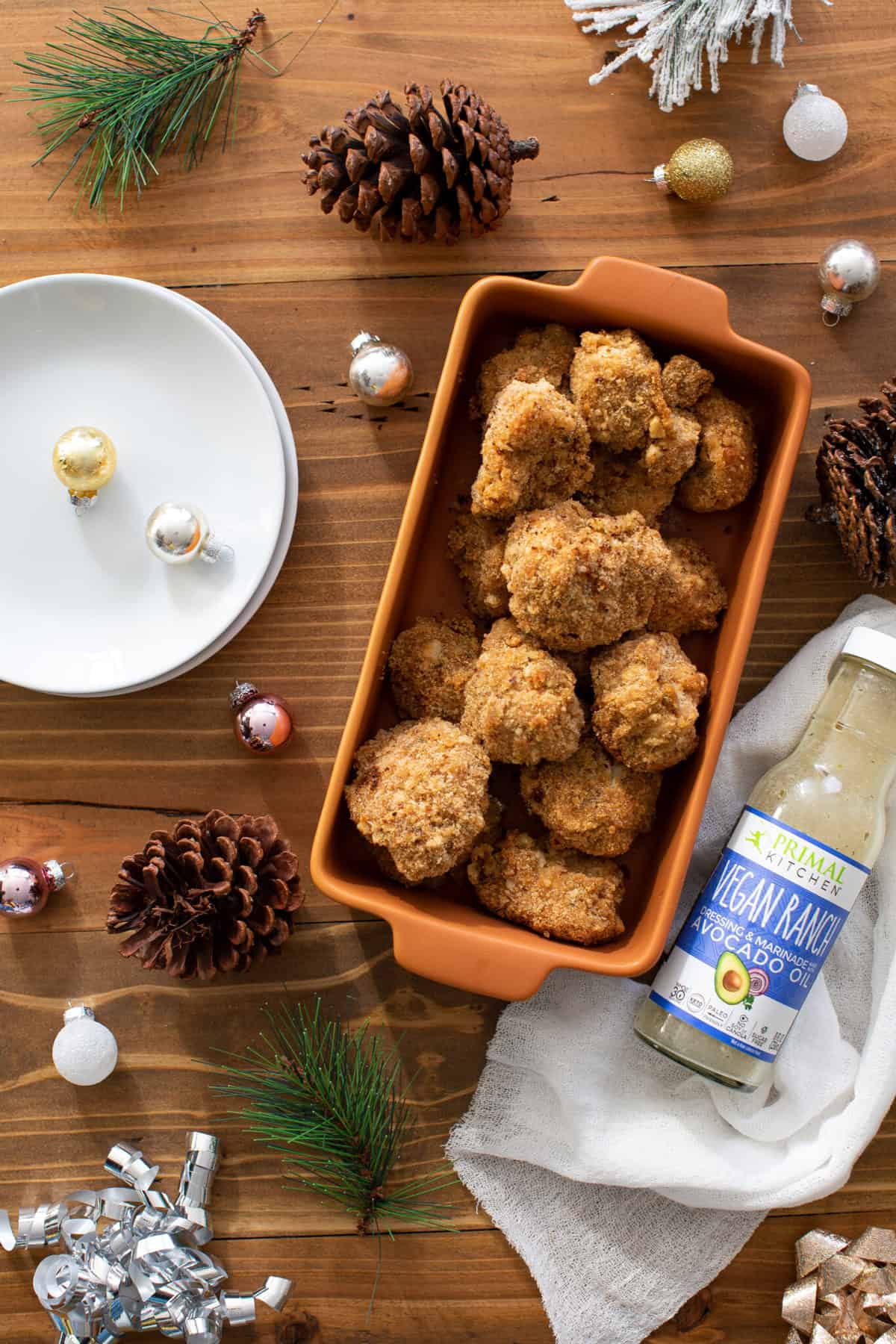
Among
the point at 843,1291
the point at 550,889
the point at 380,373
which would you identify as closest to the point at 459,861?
the point at 550,889

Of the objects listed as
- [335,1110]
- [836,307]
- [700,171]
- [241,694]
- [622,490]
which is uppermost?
[700,171]

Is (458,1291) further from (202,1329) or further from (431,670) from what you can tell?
(431,670)

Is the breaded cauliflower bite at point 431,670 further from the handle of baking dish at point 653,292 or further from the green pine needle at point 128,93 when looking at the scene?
the green pine needle at point 128,93

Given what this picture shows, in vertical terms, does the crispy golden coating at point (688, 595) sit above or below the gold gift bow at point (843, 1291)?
above

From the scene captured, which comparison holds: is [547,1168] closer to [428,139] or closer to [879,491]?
[879,491]

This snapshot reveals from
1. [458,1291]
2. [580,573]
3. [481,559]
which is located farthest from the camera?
[458,1291]

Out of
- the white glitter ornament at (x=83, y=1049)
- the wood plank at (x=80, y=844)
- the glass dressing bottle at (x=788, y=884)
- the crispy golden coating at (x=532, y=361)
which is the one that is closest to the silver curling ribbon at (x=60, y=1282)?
the white glitter ornament at (x=83, y=1049)
